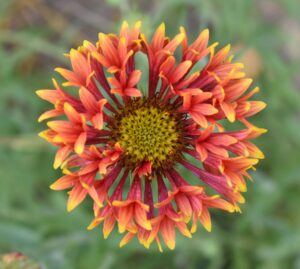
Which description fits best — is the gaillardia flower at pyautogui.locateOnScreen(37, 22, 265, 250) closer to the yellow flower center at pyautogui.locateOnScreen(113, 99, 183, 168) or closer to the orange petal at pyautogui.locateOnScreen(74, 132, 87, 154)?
the orange petal at pyautogui.locateOnScreen(74, 132, 87, 154)

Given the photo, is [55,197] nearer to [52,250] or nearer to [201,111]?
[52,250]

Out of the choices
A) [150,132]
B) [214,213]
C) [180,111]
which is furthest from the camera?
[214,213]

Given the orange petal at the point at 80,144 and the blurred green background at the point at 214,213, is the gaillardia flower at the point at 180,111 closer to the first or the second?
the orange petal at the point at 80,144

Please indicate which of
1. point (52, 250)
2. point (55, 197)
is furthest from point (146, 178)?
point (55, 197)

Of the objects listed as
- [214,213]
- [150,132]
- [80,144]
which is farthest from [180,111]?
[214,213]

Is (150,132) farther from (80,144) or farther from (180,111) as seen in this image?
(80,144)

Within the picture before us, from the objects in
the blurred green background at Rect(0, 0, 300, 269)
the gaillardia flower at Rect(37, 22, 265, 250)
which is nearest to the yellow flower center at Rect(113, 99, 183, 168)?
the gaillardia flower at Rect(37, 22, 265, 250)
